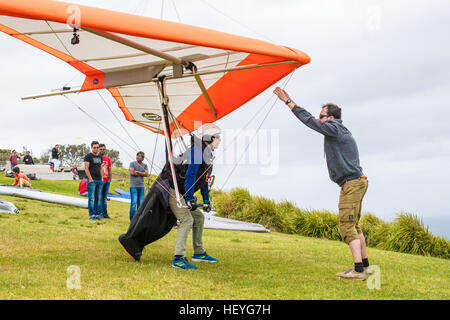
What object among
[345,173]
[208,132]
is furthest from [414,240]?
[208,132]

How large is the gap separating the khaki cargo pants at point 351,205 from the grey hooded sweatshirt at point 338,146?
83 millimetres

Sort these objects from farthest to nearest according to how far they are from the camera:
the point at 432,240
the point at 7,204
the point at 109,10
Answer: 1. the point at 432,240
2. the point at 7,204
3. the point at 109,10

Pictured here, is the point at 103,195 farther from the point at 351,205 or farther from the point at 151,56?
the point at 351,205

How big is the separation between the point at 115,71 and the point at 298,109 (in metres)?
2.61

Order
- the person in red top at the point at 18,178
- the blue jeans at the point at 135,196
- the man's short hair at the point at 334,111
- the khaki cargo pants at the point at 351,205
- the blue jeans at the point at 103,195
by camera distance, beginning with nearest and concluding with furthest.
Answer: the khaki cargo pants at the point at 351,205, the man's short hair at the point at 334,111, the blue jeans at the point at 135,196, the blue jeans at the point at 103,195, the person in red top at the point at 18,178

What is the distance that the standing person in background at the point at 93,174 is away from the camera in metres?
8.80

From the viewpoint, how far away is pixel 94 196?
927cm

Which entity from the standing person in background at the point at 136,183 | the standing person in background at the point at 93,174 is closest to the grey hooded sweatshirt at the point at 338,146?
the standing person in background at the point at 136,183

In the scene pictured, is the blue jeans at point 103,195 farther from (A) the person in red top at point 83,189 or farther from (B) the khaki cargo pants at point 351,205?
(B) the khaki cargo pants at point 351,205

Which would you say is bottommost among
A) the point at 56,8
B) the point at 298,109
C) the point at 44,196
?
the point at 44,196

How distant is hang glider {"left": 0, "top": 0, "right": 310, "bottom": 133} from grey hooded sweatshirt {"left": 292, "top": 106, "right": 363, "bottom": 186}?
2.96 ft

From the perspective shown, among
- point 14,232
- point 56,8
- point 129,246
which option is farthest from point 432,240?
point 56,8

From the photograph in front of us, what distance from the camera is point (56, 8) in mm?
3381
